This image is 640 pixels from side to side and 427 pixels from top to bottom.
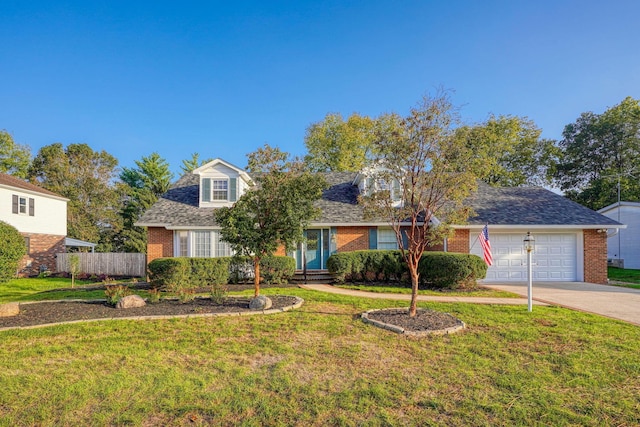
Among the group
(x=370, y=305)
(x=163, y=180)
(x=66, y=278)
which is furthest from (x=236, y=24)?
(x=163, y=180)

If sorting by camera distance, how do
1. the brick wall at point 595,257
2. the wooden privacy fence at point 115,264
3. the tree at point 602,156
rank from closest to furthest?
the brick wall at point 595,257, the wooden privacy fence at point 115,264, the tree at point 602,156

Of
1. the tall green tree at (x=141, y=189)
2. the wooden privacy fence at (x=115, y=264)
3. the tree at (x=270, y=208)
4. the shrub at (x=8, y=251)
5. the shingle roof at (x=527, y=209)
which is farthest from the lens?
the tall green tree at (x=141, y=189)

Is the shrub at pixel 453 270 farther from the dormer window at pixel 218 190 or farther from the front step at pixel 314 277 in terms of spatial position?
the dormer window at pixel 218 190

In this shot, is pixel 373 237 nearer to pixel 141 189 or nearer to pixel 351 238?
pixel 351 238

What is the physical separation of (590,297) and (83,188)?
3826 cm

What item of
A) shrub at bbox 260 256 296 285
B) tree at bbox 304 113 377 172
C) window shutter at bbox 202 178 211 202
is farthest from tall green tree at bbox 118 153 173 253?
shrub at bbox 260 256 296 285

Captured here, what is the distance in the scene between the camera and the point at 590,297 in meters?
10.0

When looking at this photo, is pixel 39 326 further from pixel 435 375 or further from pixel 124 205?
pixel 124 205

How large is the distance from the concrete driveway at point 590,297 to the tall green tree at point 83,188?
33.4 metres

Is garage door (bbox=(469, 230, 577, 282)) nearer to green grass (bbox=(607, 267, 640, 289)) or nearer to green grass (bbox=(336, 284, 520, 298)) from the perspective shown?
green grass (bbox=(607, 267, 640, 289))

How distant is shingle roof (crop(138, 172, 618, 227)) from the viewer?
14156mm

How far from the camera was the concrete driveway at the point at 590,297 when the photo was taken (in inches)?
315

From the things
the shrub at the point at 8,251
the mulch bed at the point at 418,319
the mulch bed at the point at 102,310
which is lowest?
the mulch bed at the point at 102,310

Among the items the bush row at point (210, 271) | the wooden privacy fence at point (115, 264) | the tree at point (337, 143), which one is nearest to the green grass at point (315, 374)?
the bush row at point (210, 271)
